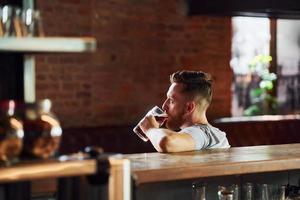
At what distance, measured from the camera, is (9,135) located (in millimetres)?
1364

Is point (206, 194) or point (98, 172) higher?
point (98, 172)

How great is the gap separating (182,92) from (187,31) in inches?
112

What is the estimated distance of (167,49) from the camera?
5641mm

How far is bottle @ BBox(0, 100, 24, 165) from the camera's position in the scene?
136cm

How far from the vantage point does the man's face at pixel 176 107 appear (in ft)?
9.81

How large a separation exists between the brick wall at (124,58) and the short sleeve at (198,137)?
90.2 inches

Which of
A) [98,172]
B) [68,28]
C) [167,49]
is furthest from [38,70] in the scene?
[98,172]

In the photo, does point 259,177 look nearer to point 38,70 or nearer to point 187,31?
point 38,70

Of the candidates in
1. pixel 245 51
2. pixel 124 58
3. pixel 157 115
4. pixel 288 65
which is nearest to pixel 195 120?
pixel 157 115

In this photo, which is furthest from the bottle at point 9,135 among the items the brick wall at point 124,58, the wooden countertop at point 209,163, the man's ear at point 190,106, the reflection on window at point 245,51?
the reflection on window at point 245,51

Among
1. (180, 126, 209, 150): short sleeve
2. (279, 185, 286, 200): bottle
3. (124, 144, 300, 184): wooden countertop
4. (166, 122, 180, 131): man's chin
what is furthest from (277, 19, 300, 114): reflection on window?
(279, 185, 286, 200): bottle

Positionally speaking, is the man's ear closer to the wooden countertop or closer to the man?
the man

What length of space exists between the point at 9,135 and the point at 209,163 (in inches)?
32.3

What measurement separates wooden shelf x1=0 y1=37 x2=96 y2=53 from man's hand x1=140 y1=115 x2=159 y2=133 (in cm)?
121
